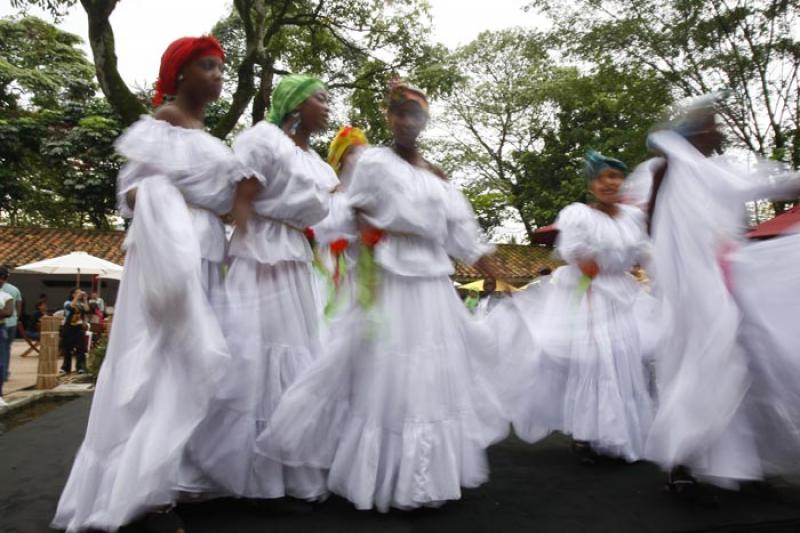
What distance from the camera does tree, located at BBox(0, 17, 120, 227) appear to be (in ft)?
72.5

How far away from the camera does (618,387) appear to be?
3.97 m

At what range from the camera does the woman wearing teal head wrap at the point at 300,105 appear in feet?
11.3

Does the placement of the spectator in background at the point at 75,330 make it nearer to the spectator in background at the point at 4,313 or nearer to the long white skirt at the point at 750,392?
the spectator in background at the point at 4,313

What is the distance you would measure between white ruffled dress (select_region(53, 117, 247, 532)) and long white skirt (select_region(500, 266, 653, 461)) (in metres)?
1.82

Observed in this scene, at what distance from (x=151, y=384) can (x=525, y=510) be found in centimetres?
178

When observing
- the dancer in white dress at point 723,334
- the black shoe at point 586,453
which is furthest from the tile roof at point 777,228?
the black shoe at point 586,453

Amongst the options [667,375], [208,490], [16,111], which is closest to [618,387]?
[667,375]

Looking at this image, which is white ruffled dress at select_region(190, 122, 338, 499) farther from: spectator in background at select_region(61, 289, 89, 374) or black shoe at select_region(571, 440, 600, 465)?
spectator in background at select_region(61, 289, 89, 374)

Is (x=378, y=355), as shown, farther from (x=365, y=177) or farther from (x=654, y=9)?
(x=654, y=9)

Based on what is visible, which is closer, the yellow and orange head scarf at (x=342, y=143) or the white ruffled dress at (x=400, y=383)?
the white ruffled dress at (x=400, y=383)

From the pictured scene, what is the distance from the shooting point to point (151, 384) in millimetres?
2637

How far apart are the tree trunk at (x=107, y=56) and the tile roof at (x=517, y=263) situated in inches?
656

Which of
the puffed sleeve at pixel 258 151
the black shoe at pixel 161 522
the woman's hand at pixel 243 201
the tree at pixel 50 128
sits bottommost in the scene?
the black shoe at pixel 161 522

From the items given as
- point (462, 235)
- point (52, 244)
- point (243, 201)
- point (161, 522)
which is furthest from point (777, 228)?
point (52, 244)
